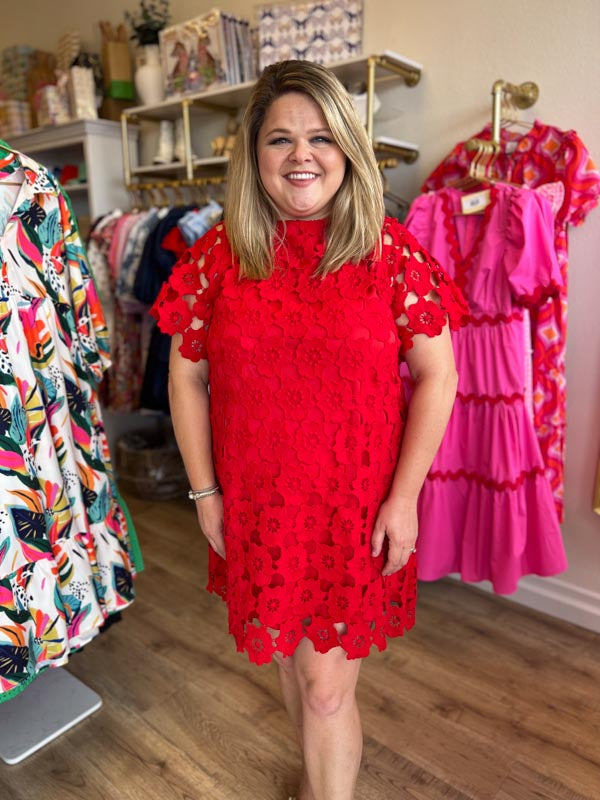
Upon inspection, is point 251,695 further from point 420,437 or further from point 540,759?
point 420,437

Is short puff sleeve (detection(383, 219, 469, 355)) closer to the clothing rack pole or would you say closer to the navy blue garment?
the clothing rack pole

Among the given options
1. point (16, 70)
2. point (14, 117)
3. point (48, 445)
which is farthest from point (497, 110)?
point (16, 70)

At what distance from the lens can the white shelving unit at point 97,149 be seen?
3.29 metres

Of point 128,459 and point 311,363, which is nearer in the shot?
point 311,363

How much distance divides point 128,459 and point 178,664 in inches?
59.9

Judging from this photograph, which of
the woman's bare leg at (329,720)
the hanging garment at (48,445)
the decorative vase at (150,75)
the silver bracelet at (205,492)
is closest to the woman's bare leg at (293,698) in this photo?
the woman's bare leg at (329,720)

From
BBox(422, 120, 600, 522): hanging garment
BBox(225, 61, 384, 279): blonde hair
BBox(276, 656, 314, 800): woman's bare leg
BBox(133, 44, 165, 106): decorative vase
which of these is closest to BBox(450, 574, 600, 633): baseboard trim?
BBox(422, 120, 600, 522): hanging garment

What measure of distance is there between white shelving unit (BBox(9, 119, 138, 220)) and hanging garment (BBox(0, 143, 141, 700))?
6.15 ft

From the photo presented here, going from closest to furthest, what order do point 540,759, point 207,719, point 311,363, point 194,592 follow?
point 311,363 → point 540,759 → point 207,719 → point 194,592

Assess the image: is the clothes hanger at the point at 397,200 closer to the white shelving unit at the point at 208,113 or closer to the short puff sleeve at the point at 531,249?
the white shelving unit at the point at 208,113

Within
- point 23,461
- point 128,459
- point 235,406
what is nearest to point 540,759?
point 235,406

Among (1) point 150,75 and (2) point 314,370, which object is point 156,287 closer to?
(1) point 150,75

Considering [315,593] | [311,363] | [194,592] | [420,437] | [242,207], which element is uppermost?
[242,207]

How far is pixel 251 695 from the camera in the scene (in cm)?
190
